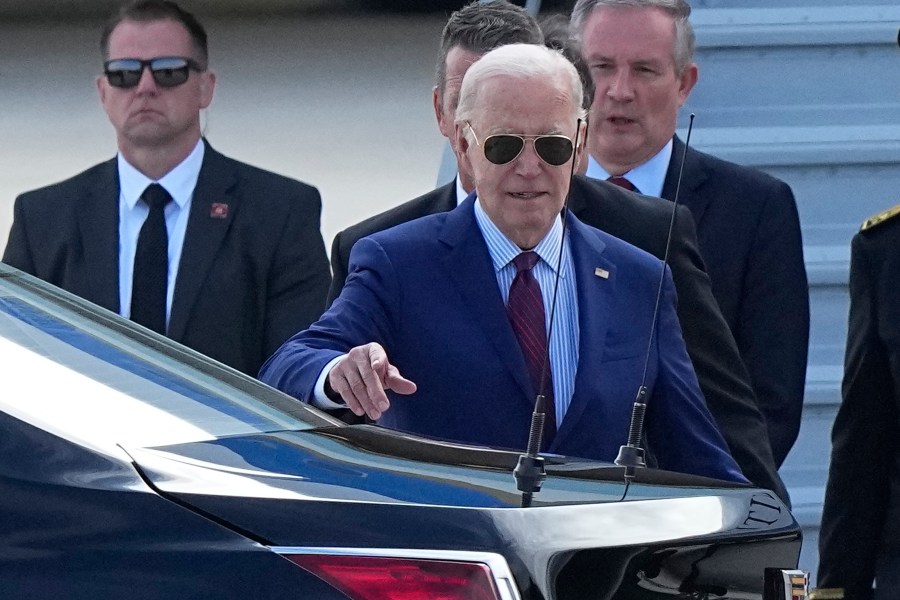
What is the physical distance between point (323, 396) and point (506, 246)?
0.45 meters

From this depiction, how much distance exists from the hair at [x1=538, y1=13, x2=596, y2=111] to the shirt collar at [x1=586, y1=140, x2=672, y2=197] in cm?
29

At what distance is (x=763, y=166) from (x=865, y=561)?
1.40m

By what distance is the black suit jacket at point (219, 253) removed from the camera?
464 centimetres

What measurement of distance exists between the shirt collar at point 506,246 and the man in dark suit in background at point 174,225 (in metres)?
1.27

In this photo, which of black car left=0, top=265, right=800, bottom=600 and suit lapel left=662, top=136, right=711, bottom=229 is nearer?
black car left=0, top=265, right=800, bottom=600

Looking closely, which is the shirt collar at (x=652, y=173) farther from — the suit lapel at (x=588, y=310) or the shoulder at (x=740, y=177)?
the suit lapel at (x=588, y=310)

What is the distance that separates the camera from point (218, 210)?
4789mm

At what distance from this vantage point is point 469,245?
3.34 m

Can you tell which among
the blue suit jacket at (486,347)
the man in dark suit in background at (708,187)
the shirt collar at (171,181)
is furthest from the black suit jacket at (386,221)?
the shirt collar at (171,181)

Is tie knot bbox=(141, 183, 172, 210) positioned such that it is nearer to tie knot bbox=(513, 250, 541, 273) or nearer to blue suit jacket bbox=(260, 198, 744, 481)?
blue suit jacket bbox=(260, 198, 744, 481)

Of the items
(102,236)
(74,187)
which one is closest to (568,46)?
(102,236)

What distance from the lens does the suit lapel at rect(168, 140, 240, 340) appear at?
15.3ft

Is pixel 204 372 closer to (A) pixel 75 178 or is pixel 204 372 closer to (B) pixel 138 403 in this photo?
(B) pixel 138 403

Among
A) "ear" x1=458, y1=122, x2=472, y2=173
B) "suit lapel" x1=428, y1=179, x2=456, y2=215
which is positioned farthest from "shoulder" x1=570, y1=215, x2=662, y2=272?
"suit lapel" x1=428, y1=179, x2=456, y2=215
